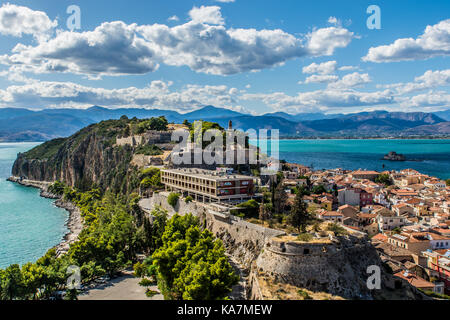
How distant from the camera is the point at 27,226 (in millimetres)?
44719

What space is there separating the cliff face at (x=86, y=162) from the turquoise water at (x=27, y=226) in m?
8.54

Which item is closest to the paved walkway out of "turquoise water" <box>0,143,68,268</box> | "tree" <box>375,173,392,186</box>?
"turquoise water" <box>0,143,68,268</box>

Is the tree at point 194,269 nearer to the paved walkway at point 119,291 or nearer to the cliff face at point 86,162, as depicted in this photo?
the paved walkway at point 119,291

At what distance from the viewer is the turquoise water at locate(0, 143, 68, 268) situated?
34.1m

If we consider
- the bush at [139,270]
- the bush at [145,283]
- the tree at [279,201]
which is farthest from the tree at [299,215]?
the bush at [139,270]

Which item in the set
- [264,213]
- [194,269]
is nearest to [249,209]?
[264,213]

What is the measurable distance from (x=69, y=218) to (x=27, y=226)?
564 cm

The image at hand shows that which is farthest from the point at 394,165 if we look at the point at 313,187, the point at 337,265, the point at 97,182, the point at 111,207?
the point at 337,265

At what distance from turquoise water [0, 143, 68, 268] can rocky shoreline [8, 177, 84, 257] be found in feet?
2.75

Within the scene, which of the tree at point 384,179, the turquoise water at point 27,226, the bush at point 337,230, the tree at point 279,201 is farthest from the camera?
the tree at point 384,179

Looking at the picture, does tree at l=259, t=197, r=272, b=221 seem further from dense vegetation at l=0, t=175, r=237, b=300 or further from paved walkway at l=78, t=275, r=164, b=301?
paved walkway at l=78, t=275, r=164, b=301

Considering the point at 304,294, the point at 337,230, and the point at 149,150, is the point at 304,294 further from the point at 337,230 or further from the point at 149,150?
the point at 149,150

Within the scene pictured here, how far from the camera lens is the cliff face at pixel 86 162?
59125 mm
